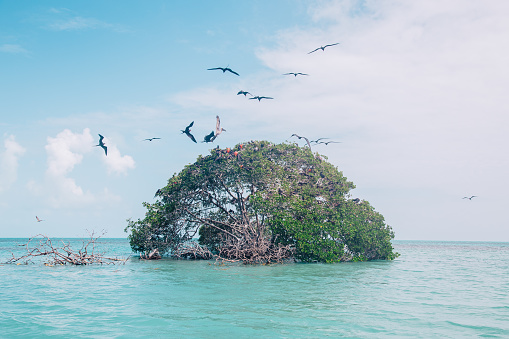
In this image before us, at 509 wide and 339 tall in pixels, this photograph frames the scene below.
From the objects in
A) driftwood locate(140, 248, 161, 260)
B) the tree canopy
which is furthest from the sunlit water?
driftwood locate(140, 248, 161, 260)

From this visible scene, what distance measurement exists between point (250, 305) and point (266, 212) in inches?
446

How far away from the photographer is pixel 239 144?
2534 cm

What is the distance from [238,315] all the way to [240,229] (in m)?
13.7

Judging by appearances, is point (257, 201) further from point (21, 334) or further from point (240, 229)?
point (21, 334)

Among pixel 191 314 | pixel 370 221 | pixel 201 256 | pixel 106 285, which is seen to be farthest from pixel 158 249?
pixel 191 314

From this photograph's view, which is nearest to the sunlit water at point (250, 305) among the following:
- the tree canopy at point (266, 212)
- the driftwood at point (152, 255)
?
the tree canopy at point (266, 212)

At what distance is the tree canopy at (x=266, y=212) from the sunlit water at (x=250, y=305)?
4.05m

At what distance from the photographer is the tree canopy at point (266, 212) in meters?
23.2

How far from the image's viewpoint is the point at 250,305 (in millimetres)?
11773

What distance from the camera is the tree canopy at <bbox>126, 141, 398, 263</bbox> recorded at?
23.2m

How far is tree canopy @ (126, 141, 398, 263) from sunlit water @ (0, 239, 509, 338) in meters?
4.05

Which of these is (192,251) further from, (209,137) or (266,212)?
(209,137)

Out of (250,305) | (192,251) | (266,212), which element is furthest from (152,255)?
(250,305)

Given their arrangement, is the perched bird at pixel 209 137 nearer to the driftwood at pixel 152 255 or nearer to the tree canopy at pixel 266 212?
the tree canopy at pixel 266 212
